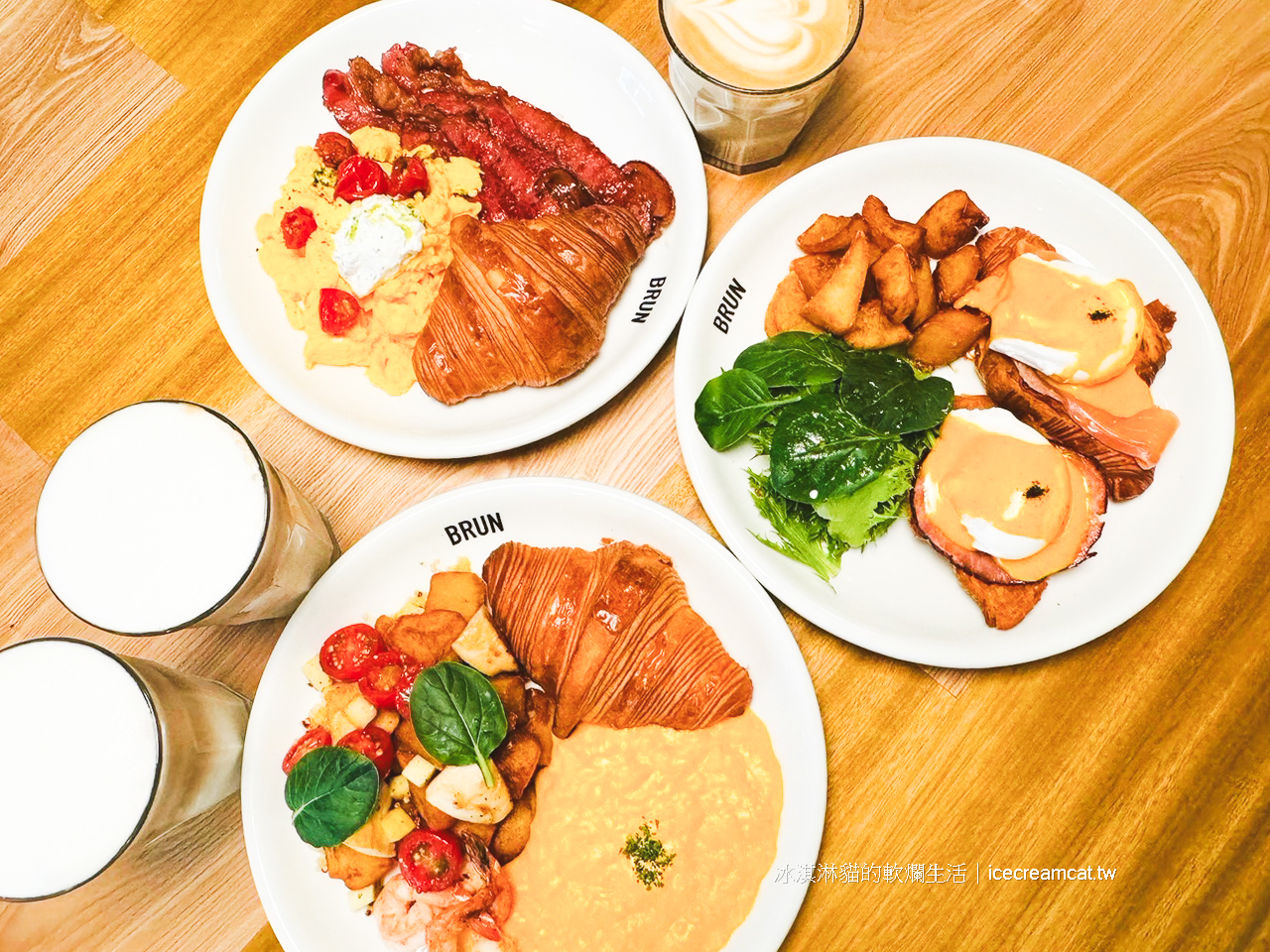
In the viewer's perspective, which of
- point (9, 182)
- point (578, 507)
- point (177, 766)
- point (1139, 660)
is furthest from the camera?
point (9, 182)

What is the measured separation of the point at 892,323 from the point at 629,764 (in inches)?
44.4

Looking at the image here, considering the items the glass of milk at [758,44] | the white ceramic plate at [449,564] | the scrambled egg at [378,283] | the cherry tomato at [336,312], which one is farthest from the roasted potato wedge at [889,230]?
the cherry tomato at [336,312]

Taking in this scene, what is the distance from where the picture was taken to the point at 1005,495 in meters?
1.79

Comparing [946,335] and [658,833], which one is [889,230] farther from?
[658,833]

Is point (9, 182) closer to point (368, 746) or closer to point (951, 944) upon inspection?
point (368, 746)

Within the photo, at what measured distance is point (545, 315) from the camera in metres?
1.81

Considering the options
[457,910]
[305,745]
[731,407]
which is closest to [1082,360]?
[731,407]

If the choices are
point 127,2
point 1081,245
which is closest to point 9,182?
point 127,2

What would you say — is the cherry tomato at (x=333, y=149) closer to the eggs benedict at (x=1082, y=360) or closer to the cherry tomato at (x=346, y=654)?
the cherry tomato at (x=346, y=654)

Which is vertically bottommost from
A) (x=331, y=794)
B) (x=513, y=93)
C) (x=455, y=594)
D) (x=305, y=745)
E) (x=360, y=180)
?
(x=305, y=745)

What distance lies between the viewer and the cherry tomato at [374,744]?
5.63 ft

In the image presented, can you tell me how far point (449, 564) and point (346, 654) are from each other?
28 cm

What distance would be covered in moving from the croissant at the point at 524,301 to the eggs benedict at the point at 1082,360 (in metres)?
A: 0.85

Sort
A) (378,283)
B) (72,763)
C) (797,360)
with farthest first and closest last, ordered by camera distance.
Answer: (378,283) < (797,360) < (72,763)
